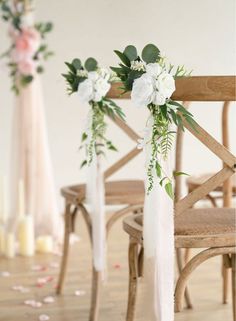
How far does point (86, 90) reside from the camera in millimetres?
2369

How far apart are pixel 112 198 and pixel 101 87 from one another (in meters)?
0.47

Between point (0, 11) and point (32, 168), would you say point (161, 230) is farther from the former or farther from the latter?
point (0, 11)

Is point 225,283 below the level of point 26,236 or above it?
below

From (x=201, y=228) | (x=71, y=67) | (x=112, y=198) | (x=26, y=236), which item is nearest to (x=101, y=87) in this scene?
(x=71, y=67)

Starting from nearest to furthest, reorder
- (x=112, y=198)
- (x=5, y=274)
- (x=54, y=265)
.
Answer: (x=112, y=198) → (x=5, y=274) → (x=54, y=265)

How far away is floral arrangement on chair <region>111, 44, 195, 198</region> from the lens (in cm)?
174

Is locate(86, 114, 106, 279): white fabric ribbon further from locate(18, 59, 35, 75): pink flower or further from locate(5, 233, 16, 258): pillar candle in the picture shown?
locate(18, 59, 35, 75): pink flower

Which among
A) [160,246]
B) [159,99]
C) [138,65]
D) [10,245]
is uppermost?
[138,65]

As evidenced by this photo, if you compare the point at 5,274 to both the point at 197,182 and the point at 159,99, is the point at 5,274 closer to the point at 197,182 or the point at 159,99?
the point at 197,182

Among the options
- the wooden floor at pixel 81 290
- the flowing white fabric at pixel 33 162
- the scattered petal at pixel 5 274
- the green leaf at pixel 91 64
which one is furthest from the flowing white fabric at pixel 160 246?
the flowing white fabric at pixel 33 162

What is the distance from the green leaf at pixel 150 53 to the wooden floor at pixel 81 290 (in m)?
0.93

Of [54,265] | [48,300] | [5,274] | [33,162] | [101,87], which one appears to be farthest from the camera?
[33,162]

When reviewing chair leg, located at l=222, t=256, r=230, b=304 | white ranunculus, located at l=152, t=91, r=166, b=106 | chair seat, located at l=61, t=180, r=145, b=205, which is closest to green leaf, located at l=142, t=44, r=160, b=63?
white ranunculus, located at l=152, t=91, r=166, b=106

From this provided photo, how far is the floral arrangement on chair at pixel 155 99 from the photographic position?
1739 millimetres
